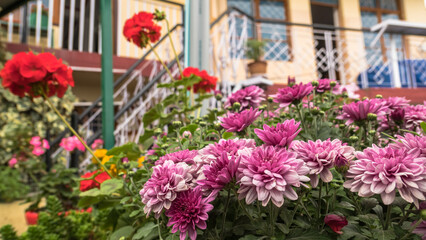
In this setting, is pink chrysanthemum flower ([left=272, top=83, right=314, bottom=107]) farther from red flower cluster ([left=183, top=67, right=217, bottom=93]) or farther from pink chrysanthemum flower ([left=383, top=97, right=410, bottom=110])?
red flower cluster ([left=183, top=67, right=217, bottom=93])

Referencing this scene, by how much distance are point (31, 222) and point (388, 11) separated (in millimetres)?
9098

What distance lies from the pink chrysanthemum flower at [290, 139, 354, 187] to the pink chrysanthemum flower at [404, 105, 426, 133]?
16.2 inches

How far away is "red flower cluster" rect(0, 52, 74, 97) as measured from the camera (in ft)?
3.10

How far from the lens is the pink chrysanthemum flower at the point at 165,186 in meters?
0.53

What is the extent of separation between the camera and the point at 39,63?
37.3 inches

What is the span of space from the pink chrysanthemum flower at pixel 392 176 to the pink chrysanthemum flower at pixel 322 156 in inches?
1.1

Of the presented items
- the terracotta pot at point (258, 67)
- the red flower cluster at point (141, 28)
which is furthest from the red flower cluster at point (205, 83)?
the terracotta pot at point (258, 67)

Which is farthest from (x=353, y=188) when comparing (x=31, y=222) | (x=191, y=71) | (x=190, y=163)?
(x=31, y=222)

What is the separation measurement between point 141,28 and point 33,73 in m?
0.68

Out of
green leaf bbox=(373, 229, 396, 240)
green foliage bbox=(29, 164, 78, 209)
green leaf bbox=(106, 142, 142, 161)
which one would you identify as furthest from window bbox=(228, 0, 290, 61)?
green leaf bbox=(373, 229, 396, 240)

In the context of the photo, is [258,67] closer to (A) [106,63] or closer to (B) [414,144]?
(A) [106,63]

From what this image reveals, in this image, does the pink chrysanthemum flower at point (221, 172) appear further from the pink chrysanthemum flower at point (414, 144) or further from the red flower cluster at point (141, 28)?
the red flower cluster at point (141, 28)

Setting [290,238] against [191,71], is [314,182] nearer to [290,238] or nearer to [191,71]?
[290,238]

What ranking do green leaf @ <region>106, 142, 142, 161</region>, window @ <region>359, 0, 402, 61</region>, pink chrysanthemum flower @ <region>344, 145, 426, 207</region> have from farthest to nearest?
window @ <region>359, 0, 402, 61</region> < green leaf @ <region>106, 142, 142, 161</region> < pink chrysanthemum flower @ <region>344, 145, 426, 207</region>
